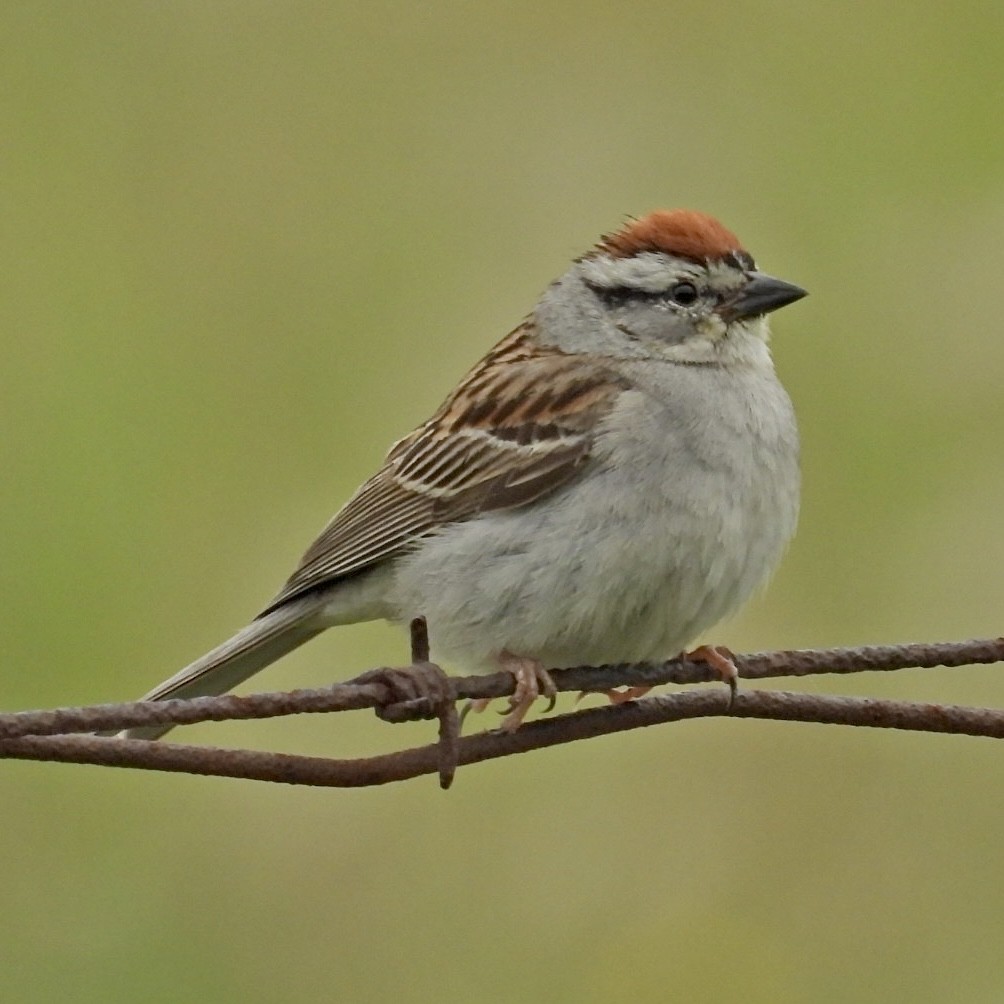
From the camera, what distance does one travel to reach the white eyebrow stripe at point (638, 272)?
171 inches

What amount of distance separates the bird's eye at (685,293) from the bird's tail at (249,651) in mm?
942

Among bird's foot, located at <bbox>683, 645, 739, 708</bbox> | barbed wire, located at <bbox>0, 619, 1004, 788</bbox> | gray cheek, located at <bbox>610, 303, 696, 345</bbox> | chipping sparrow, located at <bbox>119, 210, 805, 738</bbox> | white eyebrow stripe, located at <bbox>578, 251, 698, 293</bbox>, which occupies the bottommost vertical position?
barbed wire, located at <bbox>0, 619, 1004, 788</bbox>

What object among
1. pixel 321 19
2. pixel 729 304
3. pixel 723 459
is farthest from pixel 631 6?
pixel 723 459

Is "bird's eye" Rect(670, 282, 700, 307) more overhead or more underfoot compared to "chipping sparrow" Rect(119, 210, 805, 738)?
more overhead

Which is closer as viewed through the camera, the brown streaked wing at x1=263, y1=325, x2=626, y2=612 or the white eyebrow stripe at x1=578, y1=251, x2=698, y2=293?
the brown streaked wing at x1=263, y1=325, x2=626, y2=612

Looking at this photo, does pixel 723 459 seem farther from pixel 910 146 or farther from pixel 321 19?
pixel 321 19

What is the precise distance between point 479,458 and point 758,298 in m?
0.65

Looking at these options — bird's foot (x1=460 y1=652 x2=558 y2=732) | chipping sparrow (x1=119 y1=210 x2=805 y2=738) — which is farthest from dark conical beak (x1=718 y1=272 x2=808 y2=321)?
bird's foot (x1=460 y1=652 x2=558 y2=732)

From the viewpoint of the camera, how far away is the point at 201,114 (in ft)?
25.6

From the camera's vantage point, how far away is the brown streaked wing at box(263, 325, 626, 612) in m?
3.97

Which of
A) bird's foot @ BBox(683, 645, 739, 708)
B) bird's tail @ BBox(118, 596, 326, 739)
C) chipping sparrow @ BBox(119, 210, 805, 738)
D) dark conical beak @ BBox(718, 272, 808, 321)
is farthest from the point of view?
dark conical beak @ BBox(718, 272, 808, 321)

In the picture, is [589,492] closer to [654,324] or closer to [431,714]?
[654,324]

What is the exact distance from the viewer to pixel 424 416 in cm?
612

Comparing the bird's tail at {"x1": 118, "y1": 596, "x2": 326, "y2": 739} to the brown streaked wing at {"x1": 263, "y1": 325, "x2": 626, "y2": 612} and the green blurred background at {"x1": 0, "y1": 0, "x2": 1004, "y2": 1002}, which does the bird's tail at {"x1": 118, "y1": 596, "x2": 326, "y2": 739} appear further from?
the green blurred background at {"x1": 0, "y1": 0, "x2": 1004, "y2": 1002}
